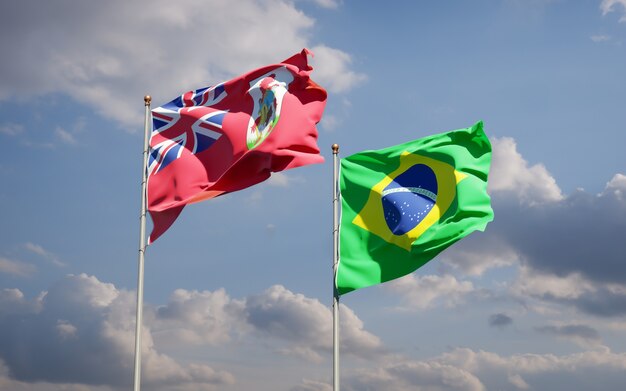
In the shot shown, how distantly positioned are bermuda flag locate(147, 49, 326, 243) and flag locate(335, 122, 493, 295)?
9.40 feet

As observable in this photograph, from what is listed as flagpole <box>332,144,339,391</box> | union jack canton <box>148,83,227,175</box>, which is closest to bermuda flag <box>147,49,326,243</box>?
union jack canton <box>148,83,227,175</box>

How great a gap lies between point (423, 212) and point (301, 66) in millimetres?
6666

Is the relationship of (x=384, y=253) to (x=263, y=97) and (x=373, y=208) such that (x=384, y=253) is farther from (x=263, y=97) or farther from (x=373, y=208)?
(x=263, y=97)

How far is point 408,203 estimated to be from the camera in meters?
35.2

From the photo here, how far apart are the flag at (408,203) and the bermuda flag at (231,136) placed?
2866 mm

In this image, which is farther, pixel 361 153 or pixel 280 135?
pixel 361 153

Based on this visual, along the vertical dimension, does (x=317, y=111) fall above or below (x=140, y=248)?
above

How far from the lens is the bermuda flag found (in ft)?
111

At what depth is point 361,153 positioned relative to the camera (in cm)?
3619

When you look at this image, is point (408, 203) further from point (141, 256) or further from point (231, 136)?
point (141, 256)

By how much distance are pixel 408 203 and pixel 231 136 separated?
6.58 m

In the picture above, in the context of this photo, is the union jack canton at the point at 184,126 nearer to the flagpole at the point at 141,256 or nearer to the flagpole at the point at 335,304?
the flagpole at the point at 141,256

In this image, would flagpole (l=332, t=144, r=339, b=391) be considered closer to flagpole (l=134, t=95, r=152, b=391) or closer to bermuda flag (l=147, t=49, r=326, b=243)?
bermuda flag (l=147, t=49, r=326, b=243)

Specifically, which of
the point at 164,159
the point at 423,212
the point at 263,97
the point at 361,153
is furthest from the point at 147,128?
the point at 423,212
